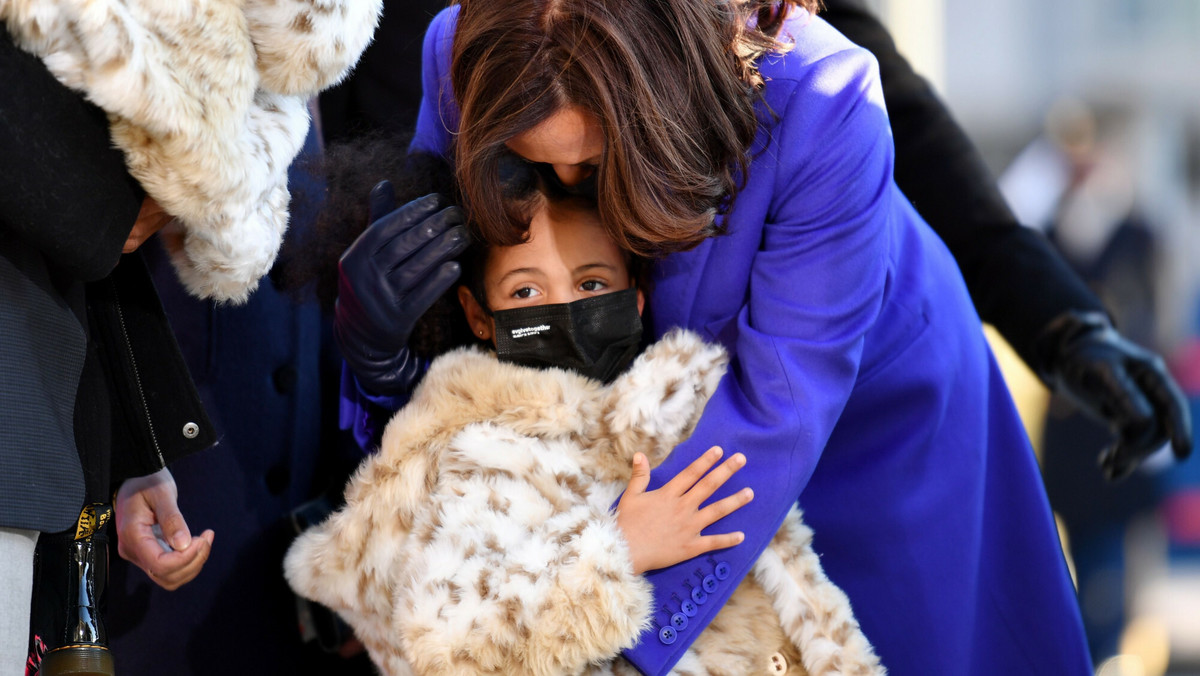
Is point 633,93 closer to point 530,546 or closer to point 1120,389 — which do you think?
point 530,546

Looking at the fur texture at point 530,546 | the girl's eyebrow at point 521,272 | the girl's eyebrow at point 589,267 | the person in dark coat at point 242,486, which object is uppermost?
the girl's eyebrow at point 589,267

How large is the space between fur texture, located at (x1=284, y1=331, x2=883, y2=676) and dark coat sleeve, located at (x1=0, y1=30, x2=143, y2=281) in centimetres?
61

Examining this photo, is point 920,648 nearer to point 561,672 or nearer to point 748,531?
point 748,531

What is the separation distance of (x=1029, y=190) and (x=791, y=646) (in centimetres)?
428

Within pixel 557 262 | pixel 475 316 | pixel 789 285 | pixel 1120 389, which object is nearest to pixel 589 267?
pixel 557 262

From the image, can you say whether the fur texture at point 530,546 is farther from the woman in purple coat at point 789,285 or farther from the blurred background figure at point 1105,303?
the blurred background figure at point 1105,303

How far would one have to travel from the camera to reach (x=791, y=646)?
1656mm

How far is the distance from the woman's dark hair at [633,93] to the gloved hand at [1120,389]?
1043 millimetres

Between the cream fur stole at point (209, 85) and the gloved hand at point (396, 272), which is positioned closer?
the cream fur stole at point (209, 85)

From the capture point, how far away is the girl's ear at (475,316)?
1864 mm

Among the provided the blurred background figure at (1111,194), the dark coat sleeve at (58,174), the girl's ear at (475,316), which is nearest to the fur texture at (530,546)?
the girl's ear at (475,316)

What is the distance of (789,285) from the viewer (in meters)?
1.58

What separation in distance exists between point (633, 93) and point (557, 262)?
1.28 ft

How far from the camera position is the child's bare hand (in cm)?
156
